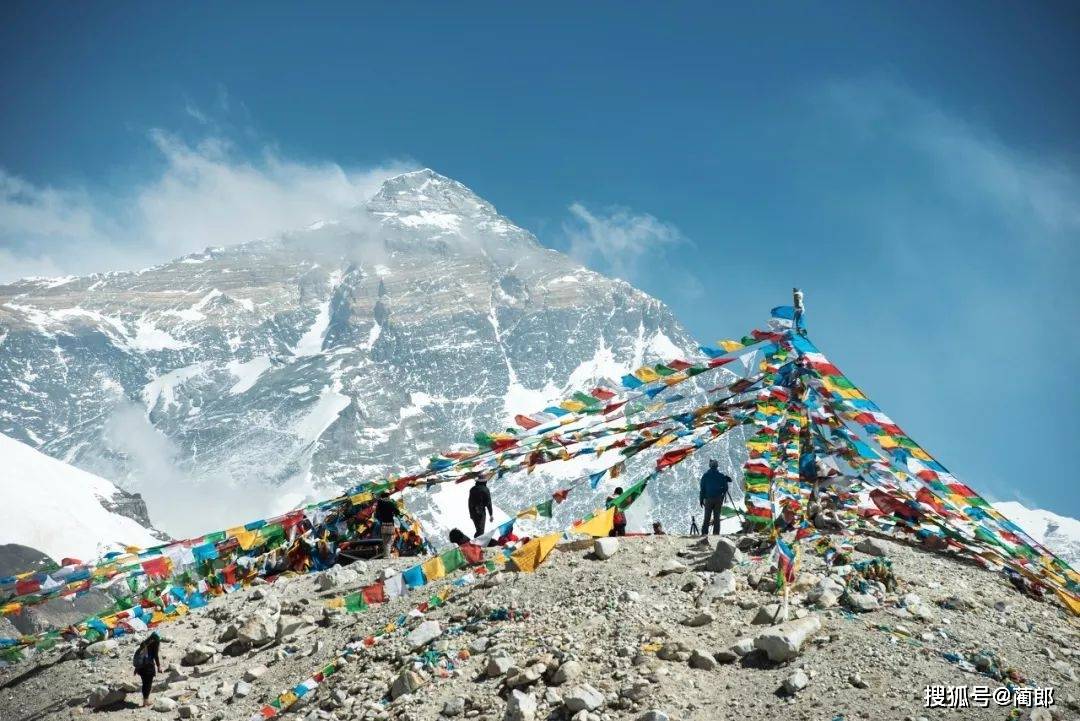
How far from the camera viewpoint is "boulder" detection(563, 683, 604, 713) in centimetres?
1013

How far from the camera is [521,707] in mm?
10227

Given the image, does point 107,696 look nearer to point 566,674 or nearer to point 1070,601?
point 566,674

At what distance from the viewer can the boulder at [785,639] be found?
10789 mm

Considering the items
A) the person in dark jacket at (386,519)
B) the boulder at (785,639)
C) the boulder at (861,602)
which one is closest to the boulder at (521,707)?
the boulder at (785,639)

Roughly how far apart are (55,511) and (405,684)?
48.7 meters

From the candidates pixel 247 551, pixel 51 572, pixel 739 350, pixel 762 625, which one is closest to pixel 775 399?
pixel 739 350

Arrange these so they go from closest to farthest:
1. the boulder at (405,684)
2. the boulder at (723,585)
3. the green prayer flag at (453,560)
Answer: the boulder at (405,684)
the boulder at (723,585)
the green prayer flag at (453,560)

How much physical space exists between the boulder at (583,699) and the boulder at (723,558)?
13.3ft

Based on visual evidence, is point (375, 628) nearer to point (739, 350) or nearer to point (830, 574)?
point (830, 574)

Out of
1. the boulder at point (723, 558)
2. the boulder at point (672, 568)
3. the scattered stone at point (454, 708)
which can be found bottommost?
the scattered stone at point (454, 708)

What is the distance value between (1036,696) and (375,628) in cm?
925

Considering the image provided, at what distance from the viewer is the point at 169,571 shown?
57.0ft

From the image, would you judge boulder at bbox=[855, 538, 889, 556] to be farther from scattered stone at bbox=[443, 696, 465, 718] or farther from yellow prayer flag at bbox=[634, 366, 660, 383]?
scattered stone at bbox=[443, 696, 465, 718]

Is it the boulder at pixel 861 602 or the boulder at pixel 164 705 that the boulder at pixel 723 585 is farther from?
the boulder at pixel 164 705
